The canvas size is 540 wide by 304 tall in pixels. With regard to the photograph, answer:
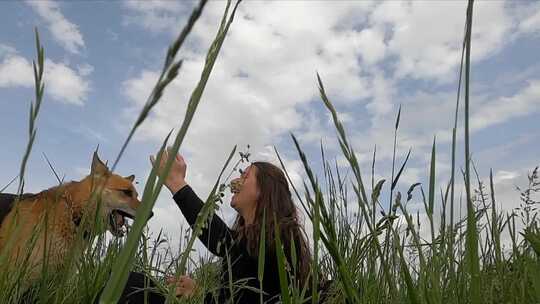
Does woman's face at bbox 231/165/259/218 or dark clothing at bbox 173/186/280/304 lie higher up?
woman's face at bbox 231/165/259/218

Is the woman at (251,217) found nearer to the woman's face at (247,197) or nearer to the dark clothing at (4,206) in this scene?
the woman's face at (247,197)

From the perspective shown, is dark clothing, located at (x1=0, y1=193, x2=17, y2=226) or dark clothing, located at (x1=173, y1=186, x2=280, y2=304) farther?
dark clothing, located at (x1=0, y1=193, x2=17, y2=226)

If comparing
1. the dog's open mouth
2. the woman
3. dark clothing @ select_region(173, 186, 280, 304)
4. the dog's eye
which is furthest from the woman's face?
the dog's eye

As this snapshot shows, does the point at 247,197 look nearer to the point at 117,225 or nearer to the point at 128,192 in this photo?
the point at 117,225

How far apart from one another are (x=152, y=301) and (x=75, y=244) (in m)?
2.79

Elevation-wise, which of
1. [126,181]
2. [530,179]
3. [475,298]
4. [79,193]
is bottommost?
[475,298]

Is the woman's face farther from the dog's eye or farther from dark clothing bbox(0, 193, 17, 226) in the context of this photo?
the dog's eye

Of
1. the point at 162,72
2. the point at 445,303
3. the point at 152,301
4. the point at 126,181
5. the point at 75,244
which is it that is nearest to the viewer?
the point at 162,72

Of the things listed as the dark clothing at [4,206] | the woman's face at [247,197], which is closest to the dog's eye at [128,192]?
the dark clothing at [4,206]

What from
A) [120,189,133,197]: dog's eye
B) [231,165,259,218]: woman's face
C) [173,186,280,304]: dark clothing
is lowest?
[173,186,280,304]: dark clothing

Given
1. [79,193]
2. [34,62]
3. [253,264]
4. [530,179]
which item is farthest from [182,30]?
[79,193]

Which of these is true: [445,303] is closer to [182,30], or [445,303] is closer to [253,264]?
[182,30]

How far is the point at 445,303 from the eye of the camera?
3.56ft

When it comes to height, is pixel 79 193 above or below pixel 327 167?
above
